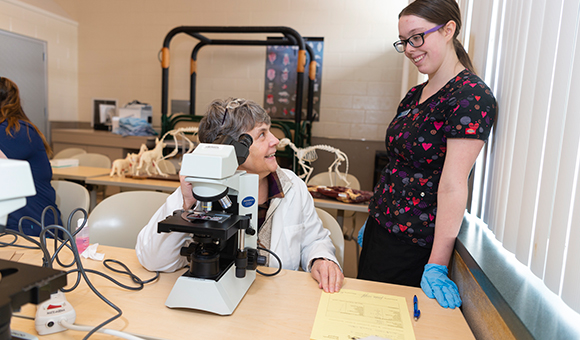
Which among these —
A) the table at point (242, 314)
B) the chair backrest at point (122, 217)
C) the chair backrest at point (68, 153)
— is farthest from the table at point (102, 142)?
the table at point (242, 314)

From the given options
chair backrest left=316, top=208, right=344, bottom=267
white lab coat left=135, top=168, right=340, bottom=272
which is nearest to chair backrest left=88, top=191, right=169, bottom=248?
white lab coat left=135, top=168, right=340, bottom=272

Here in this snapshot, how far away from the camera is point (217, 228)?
0.83m

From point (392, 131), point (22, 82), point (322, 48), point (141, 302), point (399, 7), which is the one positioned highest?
point (399, 7)

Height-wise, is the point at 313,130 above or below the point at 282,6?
below

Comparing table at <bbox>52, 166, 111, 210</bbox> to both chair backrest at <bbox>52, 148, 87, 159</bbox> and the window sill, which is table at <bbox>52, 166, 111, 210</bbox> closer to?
chair backrest at <bbox>52, 148, 87, 159</bbox>

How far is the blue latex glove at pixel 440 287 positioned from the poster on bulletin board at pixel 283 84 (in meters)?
3.82

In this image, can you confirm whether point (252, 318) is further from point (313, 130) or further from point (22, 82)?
point (22, 82)

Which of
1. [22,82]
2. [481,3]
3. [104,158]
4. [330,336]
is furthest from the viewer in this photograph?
[22,82]

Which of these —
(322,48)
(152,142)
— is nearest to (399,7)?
(322,48)

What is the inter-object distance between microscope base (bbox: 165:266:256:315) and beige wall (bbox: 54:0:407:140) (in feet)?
13.2

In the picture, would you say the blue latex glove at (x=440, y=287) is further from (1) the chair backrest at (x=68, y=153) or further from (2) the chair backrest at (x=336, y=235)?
(1) the chair backrest at (x=68, y=153)

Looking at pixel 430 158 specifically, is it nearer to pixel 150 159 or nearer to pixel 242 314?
pixel 242 314

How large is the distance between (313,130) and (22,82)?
364 centimetres

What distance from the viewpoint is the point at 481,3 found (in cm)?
134
